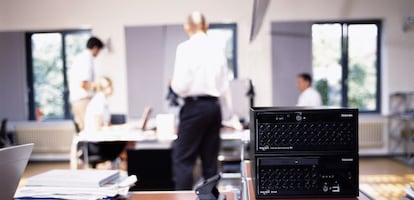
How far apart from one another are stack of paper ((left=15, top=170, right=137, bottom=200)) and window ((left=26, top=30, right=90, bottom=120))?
36.4 inches

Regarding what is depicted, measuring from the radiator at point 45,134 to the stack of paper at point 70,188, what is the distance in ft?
2.52

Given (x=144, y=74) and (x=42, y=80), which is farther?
(x=144, y=74)

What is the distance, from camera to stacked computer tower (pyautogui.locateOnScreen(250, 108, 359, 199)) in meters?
0.90

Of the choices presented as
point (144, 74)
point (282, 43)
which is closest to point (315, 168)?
point (144, 74)

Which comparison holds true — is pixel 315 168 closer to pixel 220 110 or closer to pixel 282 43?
pixel 220 110

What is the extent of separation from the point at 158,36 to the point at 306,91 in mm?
1471

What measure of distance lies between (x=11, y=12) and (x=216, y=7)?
0.92m

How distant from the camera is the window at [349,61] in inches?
91.4

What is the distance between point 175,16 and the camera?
84.0 inches

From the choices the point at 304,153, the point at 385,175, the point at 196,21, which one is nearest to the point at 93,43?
the point at 196,21

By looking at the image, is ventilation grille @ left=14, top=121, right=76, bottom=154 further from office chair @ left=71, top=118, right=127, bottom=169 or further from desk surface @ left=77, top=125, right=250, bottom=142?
office chair @ left=71, top=118, right=127, bottom=169

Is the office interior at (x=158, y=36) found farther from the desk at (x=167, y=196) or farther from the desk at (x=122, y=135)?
the desk at (x=167, y=196)

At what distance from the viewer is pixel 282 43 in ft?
13.4

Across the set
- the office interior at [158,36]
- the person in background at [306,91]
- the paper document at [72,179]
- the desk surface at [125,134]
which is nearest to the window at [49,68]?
the office interior at [158,36]
